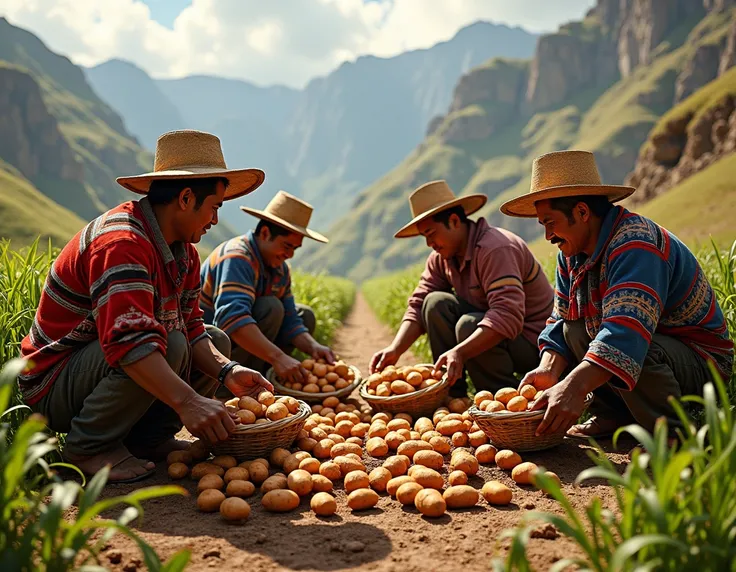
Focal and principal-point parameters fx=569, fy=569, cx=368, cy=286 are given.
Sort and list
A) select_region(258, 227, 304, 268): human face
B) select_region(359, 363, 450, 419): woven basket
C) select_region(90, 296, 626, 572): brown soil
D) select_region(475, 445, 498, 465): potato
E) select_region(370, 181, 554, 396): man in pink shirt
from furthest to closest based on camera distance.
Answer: select_region(258, 227, 304, 268): human face, select_region(370, 181, 554, 396): man in pink shirt, select_region(359, 363, 450, 419): woven basket, select_region(475, 445, 498, 465): potato, select_region(90, 296, 626, 572): brown soil

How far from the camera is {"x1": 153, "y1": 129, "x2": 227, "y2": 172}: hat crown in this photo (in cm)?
282

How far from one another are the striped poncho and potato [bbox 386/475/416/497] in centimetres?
97

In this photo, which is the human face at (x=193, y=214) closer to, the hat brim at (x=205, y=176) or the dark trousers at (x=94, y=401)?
the hat brim at (x=205, y=176)

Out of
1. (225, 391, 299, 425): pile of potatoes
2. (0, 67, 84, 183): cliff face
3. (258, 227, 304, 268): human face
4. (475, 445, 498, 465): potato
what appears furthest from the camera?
(0, 67, 84, 183): cliff face

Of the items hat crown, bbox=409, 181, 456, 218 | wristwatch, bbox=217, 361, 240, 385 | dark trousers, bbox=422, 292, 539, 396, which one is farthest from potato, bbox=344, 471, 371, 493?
hat crown, bbox=409, 181, 456, 218

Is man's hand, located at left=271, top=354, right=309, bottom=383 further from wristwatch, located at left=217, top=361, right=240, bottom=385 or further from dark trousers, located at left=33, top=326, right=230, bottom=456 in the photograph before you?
dark trousers, located at left=33, top=326, right=230, bottom=456

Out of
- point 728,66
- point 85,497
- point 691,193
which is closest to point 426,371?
point 85,497

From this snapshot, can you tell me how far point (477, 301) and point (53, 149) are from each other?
8951 centimetres

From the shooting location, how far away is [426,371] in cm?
374

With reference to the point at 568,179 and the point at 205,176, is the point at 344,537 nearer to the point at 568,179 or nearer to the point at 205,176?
the point at 205,176

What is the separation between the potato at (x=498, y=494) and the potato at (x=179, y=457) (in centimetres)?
148

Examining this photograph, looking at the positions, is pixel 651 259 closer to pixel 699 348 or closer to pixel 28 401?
pixel 699 348

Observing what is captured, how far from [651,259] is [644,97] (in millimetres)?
92828

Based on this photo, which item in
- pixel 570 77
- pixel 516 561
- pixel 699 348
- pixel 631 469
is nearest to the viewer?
pixel 516 561
